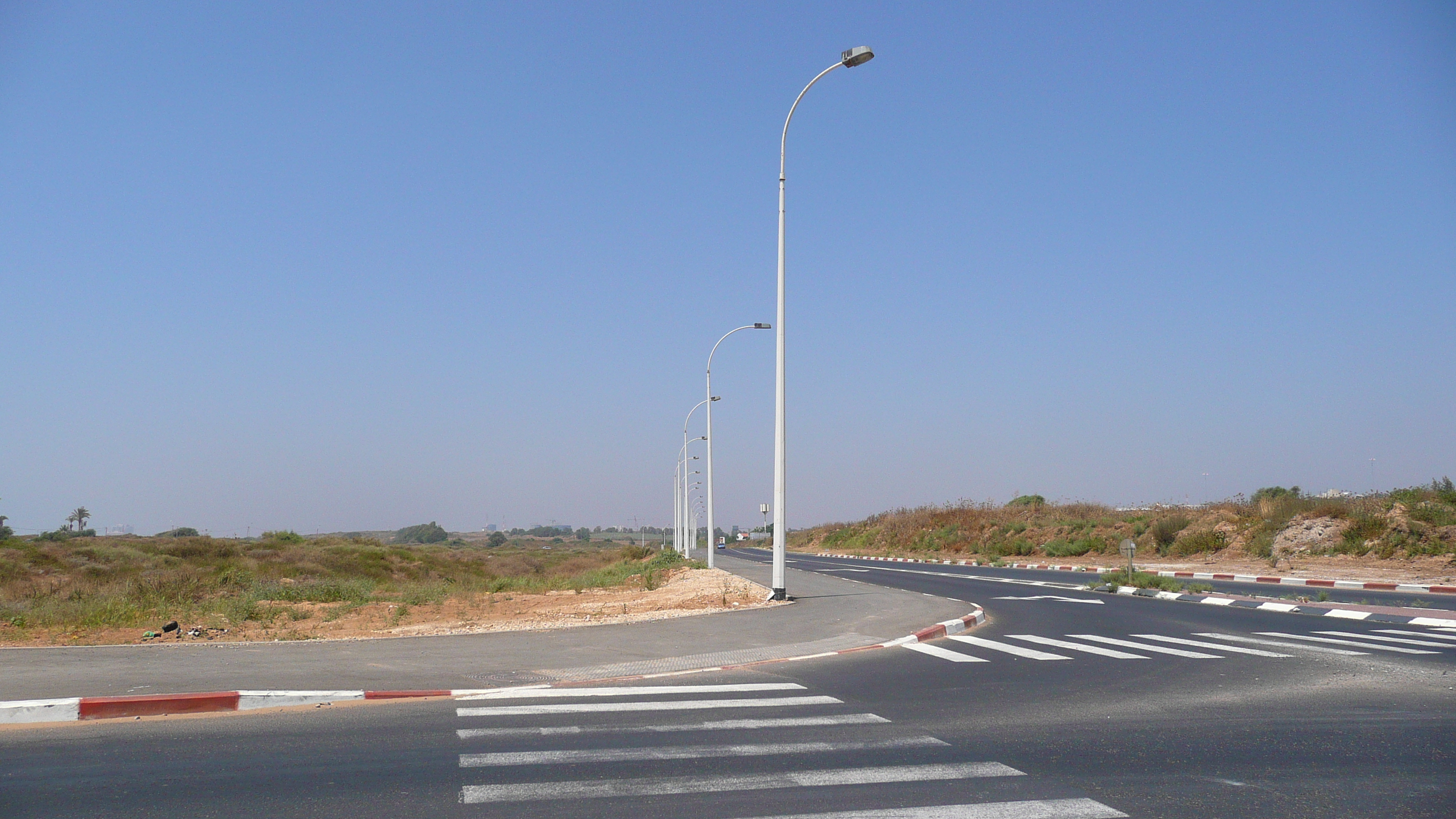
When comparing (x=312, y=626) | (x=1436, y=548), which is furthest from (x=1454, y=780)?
(x=1436, y=548)

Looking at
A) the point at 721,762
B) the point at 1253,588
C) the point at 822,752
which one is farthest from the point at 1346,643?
the point at 1253,588

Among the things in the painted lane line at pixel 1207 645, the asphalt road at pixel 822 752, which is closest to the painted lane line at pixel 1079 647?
the asphalt road at pixel 822 752

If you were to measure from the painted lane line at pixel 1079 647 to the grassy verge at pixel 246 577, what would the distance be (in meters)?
12.5

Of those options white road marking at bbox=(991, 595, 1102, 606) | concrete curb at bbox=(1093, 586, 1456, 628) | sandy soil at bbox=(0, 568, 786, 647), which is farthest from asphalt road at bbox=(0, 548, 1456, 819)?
white road marking at bbox=(991, 595, 1102, 606)

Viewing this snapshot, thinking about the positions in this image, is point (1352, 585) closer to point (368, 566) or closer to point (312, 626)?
point (312, 626)

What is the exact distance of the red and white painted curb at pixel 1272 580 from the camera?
23.8 meters

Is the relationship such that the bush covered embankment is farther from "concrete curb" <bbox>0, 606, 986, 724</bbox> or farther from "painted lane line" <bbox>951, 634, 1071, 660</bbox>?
"concrete curb" <bbox>0, 606, 986, 724</bbox>

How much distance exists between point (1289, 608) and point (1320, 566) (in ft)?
56.0

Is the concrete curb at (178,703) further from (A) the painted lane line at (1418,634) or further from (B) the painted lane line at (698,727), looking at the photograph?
(A) the painted lane line at (1418,634)

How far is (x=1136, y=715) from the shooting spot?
8.51m

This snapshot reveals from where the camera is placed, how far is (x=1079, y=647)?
541 inches

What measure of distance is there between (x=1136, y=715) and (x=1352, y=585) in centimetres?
2212

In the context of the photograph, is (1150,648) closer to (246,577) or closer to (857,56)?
(857,56)

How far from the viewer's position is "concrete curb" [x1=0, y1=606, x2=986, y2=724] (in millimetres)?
8211
